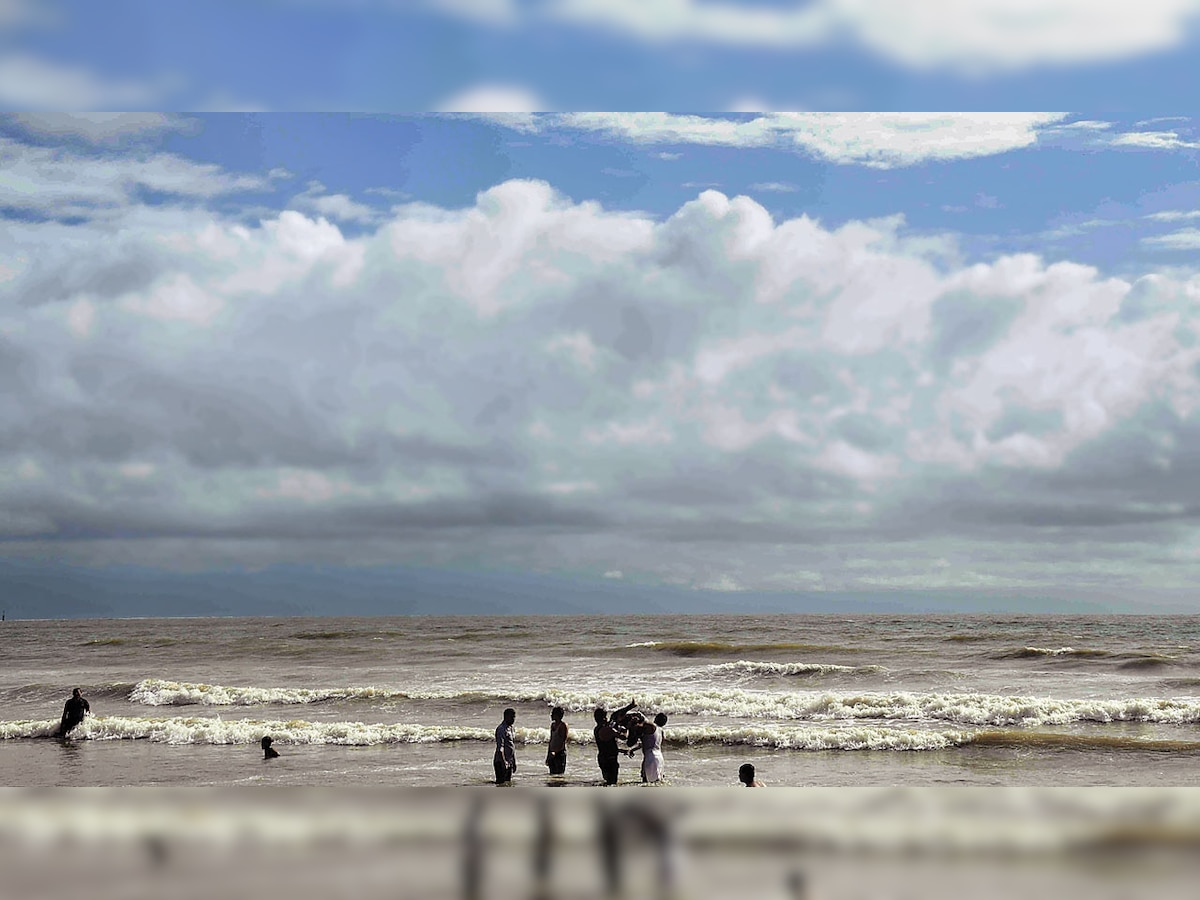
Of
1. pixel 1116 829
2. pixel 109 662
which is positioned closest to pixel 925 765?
pixel 1116 829

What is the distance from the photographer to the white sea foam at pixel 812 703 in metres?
16.1

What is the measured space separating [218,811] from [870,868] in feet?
3.30

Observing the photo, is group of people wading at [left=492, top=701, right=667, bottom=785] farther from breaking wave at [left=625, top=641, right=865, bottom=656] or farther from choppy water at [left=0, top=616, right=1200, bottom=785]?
breaking wave at [left=625, top=641, right=865, bottom=656]

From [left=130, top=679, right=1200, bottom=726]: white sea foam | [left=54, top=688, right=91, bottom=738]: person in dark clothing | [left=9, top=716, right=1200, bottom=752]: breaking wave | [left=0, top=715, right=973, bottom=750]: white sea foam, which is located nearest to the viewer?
[left=9, top=716, right=1200, bottom=752]: breaking wave

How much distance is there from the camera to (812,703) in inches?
674

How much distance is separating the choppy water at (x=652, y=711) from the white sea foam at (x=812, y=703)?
2.1 inches

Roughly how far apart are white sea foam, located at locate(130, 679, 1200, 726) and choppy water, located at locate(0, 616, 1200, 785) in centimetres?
5

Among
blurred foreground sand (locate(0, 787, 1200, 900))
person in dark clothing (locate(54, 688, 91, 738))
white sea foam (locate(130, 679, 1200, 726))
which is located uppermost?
blurred foreground sand (locate(0, 787, 1200, 900))

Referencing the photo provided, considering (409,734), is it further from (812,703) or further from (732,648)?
(732,648)

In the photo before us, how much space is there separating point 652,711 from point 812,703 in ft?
8.72

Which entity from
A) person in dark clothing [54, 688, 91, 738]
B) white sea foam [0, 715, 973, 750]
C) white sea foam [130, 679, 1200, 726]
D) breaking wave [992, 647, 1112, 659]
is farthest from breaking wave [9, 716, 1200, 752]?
breaking wave [992, 647, 1112, 659]

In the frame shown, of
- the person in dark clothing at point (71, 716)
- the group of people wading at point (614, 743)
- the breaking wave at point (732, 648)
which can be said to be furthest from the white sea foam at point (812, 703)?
the breaking wave at point (732, 648)

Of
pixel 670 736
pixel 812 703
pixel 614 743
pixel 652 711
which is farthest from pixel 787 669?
pixel 614 743

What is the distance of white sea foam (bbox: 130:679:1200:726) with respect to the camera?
52.7 feet
